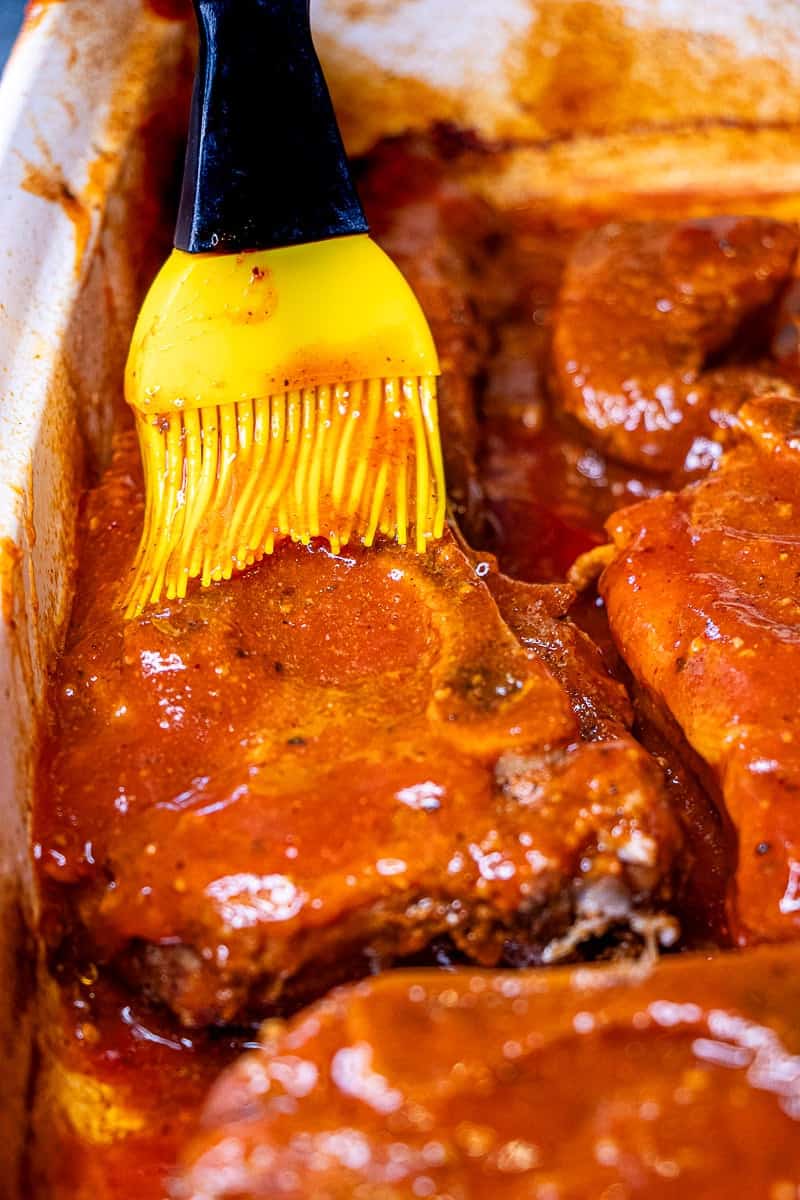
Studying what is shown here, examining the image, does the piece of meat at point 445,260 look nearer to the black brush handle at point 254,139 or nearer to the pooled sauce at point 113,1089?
the black brush handle at point 254,139

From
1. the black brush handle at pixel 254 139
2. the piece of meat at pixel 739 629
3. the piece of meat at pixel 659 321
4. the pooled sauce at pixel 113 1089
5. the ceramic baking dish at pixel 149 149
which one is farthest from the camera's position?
the piece of meat at pixel 659 321

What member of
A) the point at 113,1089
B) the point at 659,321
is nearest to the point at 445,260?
the point at 659,321

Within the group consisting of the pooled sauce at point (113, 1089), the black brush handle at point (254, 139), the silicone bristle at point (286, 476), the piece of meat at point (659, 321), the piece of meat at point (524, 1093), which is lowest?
the pooled sauce at point (113, 1089)

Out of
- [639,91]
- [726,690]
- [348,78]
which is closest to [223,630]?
[726,690]

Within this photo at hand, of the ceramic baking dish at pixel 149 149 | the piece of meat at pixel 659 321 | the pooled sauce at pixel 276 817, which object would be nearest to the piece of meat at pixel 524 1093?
the pooled sauce at pixel 276 817

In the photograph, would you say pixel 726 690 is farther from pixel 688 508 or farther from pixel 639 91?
pixel 639 91

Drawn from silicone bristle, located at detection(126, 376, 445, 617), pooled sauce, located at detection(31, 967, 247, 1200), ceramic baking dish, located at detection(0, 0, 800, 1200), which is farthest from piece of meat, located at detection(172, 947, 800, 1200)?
silicone bristle, located at detection(126, 376, 445, 617)

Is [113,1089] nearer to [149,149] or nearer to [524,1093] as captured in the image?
[524,1093]
